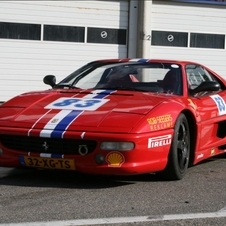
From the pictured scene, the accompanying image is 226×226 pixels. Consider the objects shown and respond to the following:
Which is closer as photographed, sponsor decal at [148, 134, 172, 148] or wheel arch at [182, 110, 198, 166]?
sponsor decal at [148, 134, 172, 148]

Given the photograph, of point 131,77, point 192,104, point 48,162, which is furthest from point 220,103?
point 48,162

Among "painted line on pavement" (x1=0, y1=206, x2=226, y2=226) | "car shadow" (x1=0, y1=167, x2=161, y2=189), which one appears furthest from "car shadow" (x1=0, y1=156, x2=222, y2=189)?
"painted line on pavement" (x1=0, y1=206, x2=226, y2=226)

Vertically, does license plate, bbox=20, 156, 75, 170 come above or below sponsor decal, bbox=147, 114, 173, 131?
below

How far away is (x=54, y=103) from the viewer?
21.0 feet

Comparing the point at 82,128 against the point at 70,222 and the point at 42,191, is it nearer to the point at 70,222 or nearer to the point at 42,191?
the point at 42,191

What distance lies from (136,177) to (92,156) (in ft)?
3.15

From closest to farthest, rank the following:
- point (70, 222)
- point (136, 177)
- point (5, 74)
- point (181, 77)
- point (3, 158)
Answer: point (70, 222), point (3, 158), point (136, 177), point (181, 77), point (5, 74)

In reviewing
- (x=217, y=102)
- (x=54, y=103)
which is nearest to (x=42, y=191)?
(x=54, y=103)

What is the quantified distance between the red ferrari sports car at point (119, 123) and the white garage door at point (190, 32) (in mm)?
9949

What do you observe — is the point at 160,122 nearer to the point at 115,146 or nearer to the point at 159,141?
the point at 159,141

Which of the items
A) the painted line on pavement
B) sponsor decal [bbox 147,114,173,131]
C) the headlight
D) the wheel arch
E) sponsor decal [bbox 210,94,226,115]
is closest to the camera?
the painted line on pavement

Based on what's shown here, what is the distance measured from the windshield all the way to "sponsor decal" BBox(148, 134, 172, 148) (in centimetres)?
89

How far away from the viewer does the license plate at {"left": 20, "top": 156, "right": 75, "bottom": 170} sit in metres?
5.81

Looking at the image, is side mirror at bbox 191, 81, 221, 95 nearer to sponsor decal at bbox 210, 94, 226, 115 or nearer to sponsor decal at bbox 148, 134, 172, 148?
sponsor decal at bbox 210, 94, 226, 115
